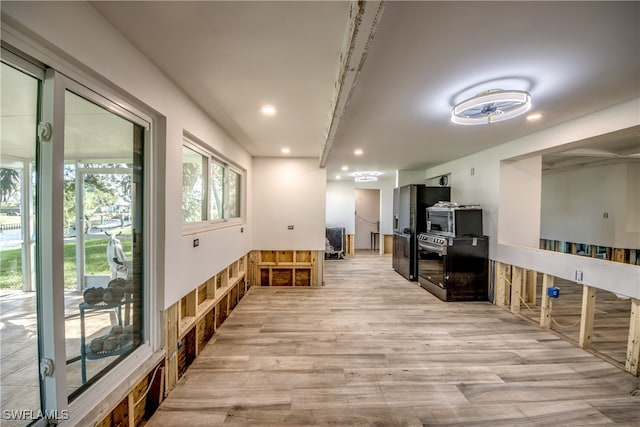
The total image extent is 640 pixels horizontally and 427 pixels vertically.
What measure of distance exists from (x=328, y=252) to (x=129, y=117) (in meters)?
6.16

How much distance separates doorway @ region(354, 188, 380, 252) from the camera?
31.5 feet

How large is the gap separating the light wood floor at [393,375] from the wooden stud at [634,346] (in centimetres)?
Result: 12

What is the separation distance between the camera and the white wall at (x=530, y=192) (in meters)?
2.40

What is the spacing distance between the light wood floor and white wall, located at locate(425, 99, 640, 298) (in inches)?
32.0

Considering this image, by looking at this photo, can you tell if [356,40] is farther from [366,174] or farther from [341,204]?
[341,204]

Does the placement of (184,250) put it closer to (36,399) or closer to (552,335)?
(36,399)

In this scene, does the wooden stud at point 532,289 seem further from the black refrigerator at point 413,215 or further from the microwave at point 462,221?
the black refrigerator at point 413,215

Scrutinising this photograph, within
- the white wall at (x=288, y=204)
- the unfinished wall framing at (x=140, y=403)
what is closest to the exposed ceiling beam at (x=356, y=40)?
the unfinished wall framing at (x=140, y=403)

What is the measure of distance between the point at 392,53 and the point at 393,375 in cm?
256

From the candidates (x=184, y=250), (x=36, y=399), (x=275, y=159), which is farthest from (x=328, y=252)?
(x=36, y=399)

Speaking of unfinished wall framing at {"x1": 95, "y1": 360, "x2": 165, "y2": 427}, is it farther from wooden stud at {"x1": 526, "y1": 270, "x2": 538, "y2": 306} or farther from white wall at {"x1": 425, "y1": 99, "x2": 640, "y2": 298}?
wooden stud at {"x1": 526, "y1": 270, "x2": 538, "y2": 306}

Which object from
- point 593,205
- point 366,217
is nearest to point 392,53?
point 593,205

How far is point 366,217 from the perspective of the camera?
32.0ft

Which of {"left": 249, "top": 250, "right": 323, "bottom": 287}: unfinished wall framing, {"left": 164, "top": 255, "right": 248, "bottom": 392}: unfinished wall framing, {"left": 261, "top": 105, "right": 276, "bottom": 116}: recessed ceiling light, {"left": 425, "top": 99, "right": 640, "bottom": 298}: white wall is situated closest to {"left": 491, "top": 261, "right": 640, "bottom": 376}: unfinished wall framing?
{"left": 425, "top": 99, "right": 640, "bottom": 298}: white wall
